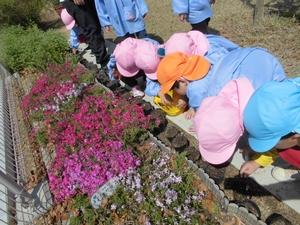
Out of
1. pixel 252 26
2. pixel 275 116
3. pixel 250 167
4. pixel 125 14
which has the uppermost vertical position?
pixel 275 116

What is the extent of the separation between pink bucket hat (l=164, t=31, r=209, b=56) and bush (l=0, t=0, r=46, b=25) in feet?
22.3

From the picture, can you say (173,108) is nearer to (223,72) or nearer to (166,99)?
(166,99)

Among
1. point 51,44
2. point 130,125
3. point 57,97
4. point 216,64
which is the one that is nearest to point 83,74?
point 57,97

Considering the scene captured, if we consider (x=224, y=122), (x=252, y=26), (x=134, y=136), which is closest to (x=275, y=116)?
(x=224, y=122)

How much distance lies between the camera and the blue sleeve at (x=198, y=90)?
11.1 feet

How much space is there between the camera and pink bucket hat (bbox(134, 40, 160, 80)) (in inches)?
166

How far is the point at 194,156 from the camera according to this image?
3.40 m

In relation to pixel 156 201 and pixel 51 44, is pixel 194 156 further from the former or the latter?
pixel 51 44

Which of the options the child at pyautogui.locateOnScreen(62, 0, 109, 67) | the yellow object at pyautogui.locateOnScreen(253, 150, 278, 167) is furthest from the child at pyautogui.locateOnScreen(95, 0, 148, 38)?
the yellow object at pyautogui.locateOnScreen(253, 150, 278, 167)

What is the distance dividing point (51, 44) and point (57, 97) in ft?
6.67

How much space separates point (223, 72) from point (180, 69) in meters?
0.36

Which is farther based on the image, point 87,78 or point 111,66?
point 87,78

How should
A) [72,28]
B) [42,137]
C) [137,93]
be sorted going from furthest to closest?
[72,28], [137,93], [42,137]

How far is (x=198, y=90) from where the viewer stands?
339 cm
